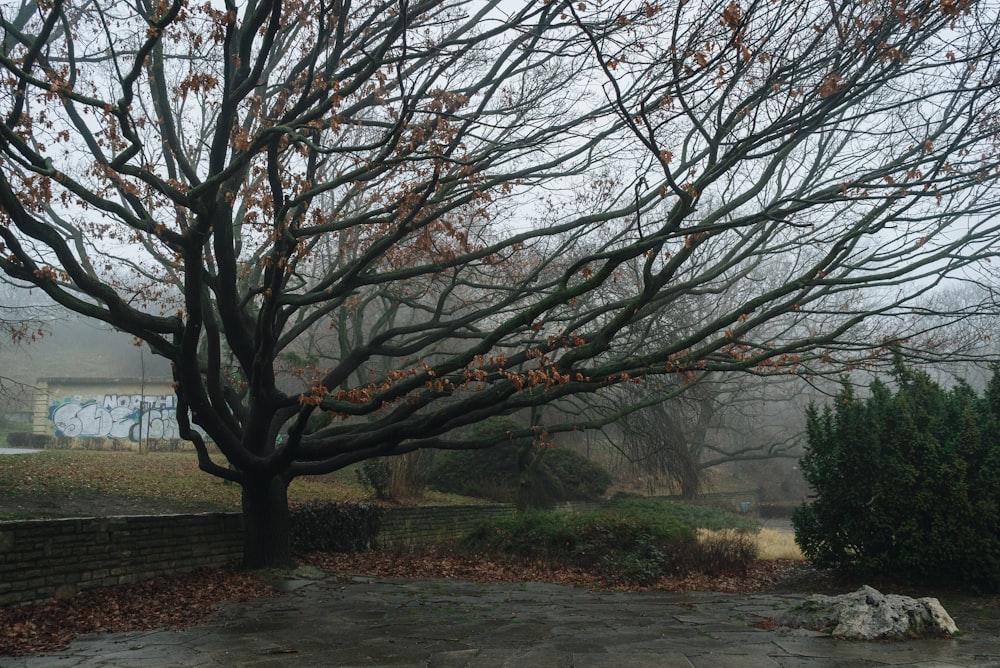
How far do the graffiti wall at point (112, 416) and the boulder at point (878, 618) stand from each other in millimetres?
33154

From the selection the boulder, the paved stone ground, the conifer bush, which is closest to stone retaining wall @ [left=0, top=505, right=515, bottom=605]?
the paved stone ground

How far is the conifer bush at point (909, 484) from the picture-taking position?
957cm

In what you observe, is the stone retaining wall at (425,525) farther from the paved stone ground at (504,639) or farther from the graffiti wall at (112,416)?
the graffiti wall at (112,416)

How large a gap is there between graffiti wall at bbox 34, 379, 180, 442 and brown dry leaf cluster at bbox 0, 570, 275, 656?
2718 cm

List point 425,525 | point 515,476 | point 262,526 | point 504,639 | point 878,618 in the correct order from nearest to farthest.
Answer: point 878,618, point 504,639, point 262,526, point 425,525, point 515,476

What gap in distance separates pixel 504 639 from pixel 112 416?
34019 millimetres

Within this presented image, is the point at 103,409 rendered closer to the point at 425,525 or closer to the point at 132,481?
the point at 132,481

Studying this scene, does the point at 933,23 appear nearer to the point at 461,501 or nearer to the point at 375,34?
the point at 375,34

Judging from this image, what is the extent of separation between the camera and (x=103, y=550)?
29.9 ft

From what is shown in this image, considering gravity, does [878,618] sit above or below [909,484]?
below

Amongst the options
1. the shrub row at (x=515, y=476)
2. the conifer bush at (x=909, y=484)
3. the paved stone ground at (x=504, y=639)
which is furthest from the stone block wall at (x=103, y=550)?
the shrub row at (x=515, y=476)

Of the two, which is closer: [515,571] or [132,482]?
[515,571]

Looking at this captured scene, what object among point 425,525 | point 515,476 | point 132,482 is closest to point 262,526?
point 132,482

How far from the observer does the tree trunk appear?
11.6 metres
